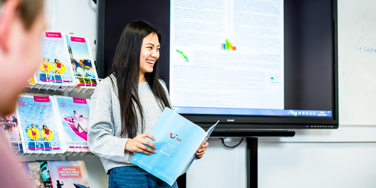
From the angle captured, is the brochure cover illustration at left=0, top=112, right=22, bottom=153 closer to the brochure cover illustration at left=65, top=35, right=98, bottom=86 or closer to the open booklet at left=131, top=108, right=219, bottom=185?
the brochure cover illustration at left=65, top=35, right=98, bottom=86

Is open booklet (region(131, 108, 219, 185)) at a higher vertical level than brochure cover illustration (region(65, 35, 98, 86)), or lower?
lower

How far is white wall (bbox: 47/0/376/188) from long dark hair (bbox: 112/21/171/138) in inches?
34.1

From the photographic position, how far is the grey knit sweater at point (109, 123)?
1.51 m

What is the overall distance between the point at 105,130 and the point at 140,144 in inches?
7.5

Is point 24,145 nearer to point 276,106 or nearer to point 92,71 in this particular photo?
point 92,71

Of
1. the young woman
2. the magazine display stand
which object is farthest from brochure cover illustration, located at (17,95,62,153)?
the young woman

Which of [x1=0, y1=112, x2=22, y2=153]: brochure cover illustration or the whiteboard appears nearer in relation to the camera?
[x1=0, y1=112, x2=22, y2=153]: brochure cover illustration

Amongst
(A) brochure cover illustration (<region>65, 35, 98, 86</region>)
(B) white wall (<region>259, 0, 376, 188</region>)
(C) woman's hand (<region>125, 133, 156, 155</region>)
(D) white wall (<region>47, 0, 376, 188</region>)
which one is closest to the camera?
(C) woman's hand (<region>125, 133, 156, 155</region>)

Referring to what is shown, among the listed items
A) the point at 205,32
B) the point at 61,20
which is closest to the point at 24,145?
the point at 61,20

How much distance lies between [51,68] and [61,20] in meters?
0.47

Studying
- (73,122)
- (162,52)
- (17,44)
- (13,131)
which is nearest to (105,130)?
(73,122)

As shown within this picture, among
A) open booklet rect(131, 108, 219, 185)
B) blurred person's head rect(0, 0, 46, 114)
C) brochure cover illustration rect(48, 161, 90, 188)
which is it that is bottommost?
brochure cover illustration rect(48, 161, 90, 188)

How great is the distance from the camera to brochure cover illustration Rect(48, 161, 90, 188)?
176 centimetres

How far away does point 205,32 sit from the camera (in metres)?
2.32
